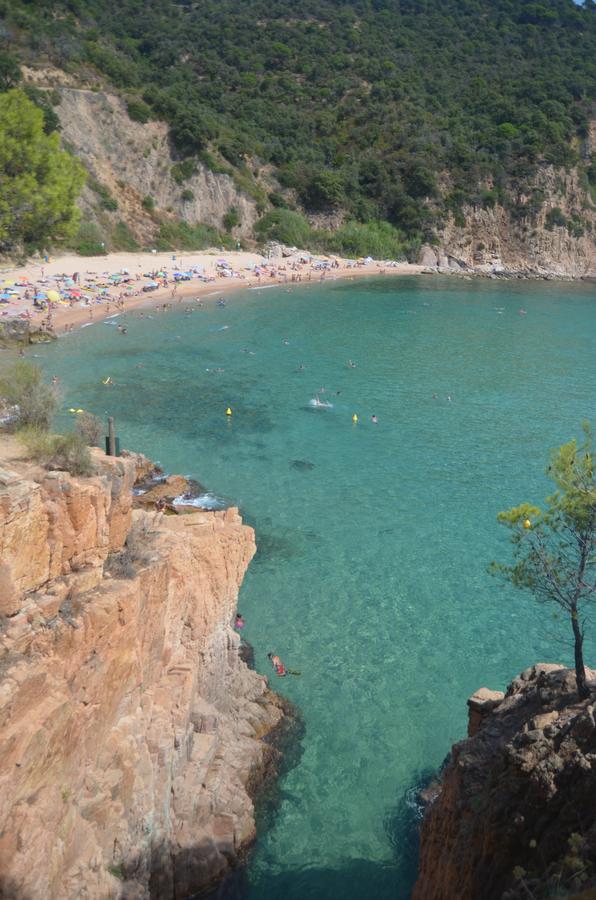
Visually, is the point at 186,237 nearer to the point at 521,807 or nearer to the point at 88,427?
the point at 88,427

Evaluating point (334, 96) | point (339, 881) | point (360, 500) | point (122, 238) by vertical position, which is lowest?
point (339, 881)

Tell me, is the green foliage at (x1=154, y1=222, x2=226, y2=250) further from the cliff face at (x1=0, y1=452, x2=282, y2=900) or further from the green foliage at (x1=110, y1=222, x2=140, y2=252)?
the cliff face at (x1=0, y1=452, x2=282, y2=900)

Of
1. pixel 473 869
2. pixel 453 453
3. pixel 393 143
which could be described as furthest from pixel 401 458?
pixel 393 143

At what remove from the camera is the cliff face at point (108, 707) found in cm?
852

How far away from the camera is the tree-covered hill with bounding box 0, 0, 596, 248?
83312 millimetres

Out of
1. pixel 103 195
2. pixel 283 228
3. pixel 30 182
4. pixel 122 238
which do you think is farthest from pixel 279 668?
pixel 283 228

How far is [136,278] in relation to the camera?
62844 mm

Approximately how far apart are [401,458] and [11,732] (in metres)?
24.0

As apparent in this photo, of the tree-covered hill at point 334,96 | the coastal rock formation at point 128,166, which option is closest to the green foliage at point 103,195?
the coastal rock formation at point 128,166

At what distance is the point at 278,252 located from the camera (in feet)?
268

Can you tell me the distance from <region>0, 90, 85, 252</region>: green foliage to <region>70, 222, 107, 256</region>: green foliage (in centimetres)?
3779

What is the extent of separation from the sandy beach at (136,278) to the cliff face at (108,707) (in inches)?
1517

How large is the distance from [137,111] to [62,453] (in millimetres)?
74983

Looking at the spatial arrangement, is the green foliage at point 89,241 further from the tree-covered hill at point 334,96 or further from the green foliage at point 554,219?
the green foliage at point 554,219
